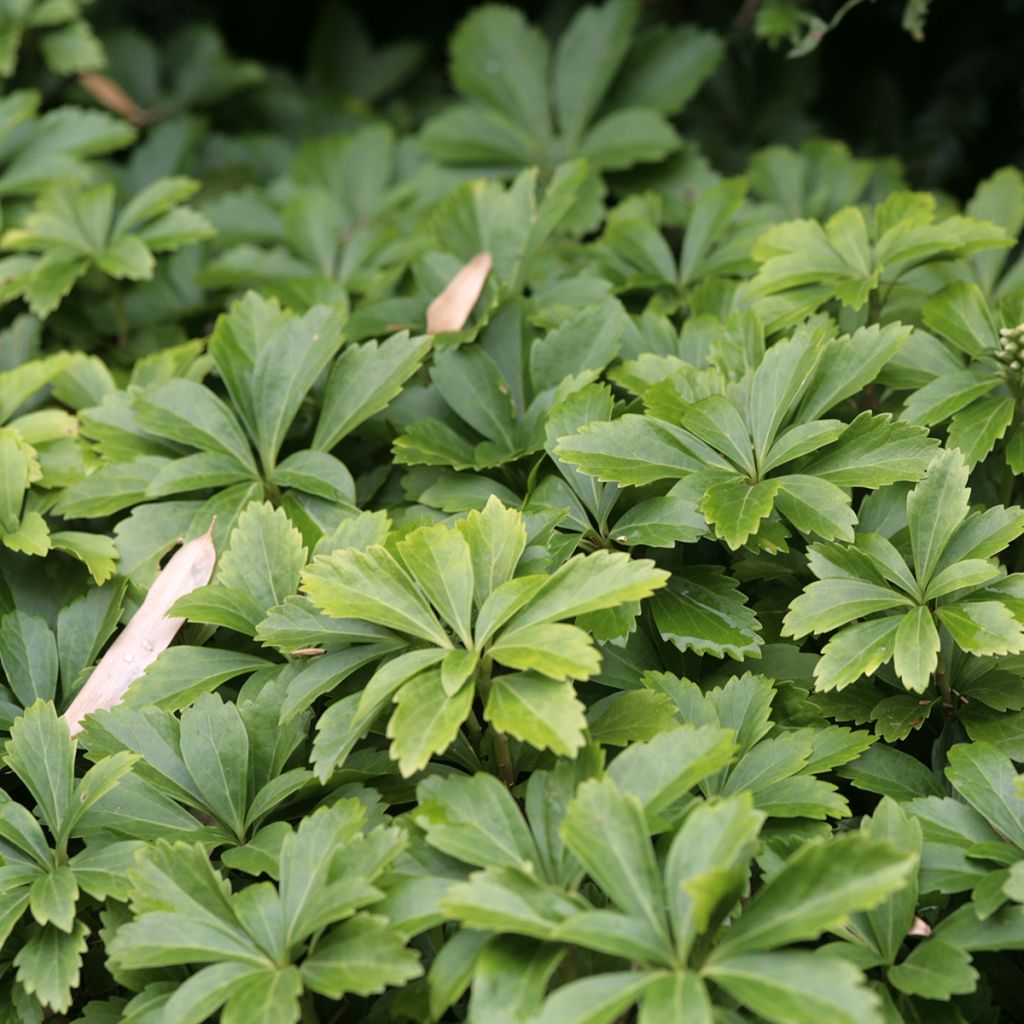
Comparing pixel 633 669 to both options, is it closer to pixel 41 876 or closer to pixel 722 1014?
pixel 722 1014

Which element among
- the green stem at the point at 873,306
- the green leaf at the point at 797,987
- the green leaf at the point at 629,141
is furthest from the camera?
the green leaf at the point at 629,141

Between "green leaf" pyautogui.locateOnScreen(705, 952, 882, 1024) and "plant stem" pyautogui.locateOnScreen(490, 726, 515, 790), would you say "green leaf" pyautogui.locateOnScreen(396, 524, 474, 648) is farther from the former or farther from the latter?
"green leaf" pyautogui.locateOnScreen(705, 952, 882, 1024)

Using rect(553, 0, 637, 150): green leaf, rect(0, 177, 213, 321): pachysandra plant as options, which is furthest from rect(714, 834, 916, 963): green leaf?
rect(553, 0, 637, 150): green leaf

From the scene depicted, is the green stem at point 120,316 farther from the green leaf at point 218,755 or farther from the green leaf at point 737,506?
the green leaf at point 737,506

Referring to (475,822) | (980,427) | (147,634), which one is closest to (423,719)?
(475,822)

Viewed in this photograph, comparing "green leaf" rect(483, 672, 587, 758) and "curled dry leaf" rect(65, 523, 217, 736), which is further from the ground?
"green leaf" rect(483, 672, 587, 758)

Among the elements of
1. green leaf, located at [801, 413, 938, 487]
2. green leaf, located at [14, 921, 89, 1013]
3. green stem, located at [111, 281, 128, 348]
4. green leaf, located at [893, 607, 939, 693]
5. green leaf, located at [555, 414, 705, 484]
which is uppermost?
green leaf, located at [801, 413, 938, 487]

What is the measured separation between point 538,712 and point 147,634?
0.67 metres

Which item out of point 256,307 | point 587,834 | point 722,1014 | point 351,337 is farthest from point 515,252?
point 722,1014

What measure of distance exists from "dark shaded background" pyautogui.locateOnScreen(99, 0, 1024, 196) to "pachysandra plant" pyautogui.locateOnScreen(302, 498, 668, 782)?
69.8 inches

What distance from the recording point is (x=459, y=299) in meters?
1.89

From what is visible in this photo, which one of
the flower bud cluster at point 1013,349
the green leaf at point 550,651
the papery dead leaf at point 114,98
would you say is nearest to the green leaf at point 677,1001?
the green leaf at point 550,651

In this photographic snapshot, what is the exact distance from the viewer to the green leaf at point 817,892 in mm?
956

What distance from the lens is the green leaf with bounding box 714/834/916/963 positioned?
3.14 ft
